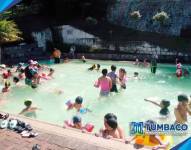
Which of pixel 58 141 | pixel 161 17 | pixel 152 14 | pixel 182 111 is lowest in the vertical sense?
pixel 58 141

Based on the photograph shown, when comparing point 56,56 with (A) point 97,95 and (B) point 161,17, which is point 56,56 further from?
(A) point 97,95

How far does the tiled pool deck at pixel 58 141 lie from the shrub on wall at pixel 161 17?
17576 mm

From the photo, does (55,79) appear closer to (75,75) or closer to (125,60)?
(75,75)

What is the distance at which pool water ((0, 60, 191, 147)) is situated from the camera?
13875 millimetres

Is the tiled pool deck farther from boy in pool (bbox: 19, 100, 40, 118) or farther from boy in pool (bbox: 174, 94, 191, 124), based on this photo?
boy in pool (bbox: 19, 100, 40, 118)

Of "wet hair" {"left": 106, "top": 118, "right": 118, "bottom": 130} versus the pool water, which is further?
the pool water

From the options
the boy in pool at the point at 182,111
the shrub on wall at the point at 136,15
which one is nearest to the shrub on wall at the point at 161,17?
the shrub on wall at the point at 136,15

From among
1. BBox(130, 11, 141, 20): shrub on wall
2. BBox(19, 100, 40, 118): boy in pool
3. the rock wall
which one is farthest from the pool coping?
BBox(130, 11, 141, 20): shrub on wall

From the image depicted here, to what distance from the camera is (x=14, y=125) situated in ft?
33.1

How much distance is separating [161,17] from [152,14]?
1.48m

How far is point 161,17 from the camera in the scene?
2609 cm

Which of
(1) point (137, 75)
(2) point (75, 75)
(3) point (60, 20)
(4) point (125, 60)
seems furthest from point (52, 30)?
(1) point (137, 75)

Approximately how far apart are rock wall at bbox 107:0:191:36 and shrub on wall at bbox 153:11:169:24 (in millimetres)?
320

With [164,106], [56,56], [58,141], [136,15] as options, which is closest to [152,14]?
[136,15]
